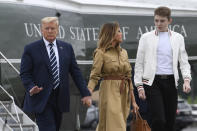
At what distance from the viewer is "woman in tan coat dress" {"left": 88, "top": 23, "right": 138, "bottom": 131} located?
9109 mm

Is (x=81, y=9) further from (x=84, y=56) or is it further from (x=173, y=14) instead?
(x=173, y=14)

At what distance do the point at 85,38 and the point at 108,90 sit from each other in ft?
14.3

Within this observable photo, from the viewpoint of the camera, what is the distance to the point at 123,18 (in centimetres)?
1373

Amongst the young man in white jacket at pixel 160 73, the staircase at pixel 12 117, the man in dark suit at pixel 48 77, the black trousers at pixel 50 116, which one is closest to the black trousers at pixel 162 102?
the young man in white jacket at pixel 160 73

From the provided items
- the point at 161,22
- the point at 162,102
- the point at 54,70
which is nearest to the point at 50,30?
the point at 54,70

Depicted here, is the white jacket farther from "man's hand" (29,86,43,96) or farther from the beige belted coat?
"man's hand" (29,86,43,96)

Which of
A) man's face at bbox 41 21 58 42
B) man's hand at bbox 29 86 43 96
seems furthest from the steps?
man's face at bbox 41 21 58 42

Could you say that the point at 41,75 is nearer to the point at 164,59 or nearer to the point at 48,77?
the point at 48,77

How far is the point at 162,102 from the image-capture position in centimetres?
920

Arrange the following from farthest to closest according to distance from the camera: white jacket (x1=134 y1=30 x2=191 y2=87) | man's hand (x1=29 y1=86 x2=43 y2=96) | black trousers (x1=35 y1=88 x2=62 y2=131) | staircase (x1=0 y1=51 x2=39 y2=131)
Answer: staircase (x1=0 y1=51 x2=39 y2=131), white jacket (x1=134 y1=30 x2=191 y2=87), black trousers (x1=35 y1=88 x2=62 y2=131), man's hand (x1=29 y1=86 x2=43 y2=96)

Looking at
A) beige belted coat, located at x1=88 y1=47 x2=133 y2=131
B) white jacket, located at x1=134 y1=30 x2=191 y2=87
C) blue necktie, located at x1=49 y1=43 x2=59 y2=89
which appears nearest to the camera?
blue necktie, located at x1=49 y1=43 x2=59 y2=89

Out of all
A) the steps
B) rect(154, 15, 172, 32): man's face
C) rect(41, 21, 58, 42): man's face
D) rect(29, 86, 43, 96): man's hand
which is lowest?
the steps

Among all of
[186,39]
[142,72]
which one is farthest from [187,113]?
[142,72]

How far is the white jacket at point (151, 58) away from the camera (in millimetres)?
9227
